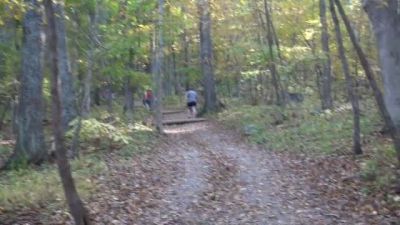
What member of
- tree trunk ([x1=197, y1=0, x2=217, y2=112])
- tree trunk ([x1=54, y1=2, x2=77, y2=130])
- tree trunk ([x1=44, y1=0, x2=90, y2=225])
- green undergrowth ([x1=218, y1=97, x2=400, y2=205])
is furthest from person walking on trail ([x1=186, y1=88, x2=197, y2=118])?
tree trunk ([x1=44, y1=0, x2=90, y2=225])

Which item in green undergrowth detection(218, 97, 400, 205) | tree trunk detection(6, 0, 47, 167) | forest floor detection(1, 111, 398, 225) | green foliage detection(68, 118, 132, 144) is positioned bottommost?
forest floor detection(1, 111, 398, 225)

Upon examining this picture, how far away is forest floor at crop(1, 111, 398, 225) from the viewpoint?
8.05 meters

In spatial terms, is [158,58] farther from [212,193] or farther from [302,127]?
[212,193]

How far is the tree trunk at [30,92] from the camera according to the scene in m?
11.6

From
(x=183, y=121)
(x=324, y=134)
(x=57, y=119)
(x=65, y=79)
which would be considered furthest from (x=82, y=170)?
(x=183, y=121)

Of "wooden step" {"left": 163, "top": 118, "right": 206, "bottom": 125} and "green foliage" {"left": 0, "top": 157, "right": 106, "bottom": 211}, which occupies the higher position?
"wooden step" {"left": 163, "top": 118, "right": 206, "bottom": 125}

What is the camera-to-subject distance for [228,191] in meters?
9.94

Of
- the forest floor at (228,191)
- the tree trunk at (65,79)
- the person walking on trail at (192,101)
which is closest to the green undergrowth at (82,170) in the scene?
the forest floor at (228,191)

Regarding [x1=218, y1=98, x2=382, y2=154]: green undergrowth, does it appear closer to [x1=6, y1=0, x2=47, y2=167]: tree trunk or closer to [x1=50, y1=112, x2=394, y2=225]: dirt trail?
[x1=50, y1=112, x2=394, y2=225]: dirt trail

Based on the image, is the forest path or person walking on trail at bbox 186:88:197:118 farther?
person walking on trail at bbox 186:88:197:118

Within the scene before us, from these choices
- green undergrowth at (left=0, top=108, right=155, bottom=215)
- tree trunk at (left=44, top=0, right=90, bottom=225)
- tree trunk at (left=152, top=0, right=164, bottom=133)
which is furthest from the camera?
tree trunk at (left=152, top=0, right=164, bottom=133)

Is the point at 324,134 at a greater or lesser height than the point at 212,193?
greater

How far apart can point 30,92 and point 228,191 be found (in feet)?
17.6

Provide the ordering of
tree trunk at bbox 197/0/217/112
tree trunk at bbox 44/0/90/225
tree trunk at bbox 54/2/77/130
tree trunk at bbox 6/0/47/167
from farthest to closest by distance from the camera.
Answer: tree trunk at bbox 197/0/217/112 < tree trunk at bbox 54/2/77/130 < tree trunk at bbox 6/0/47/167 < tree trunk at bbox 44/0/90/225
